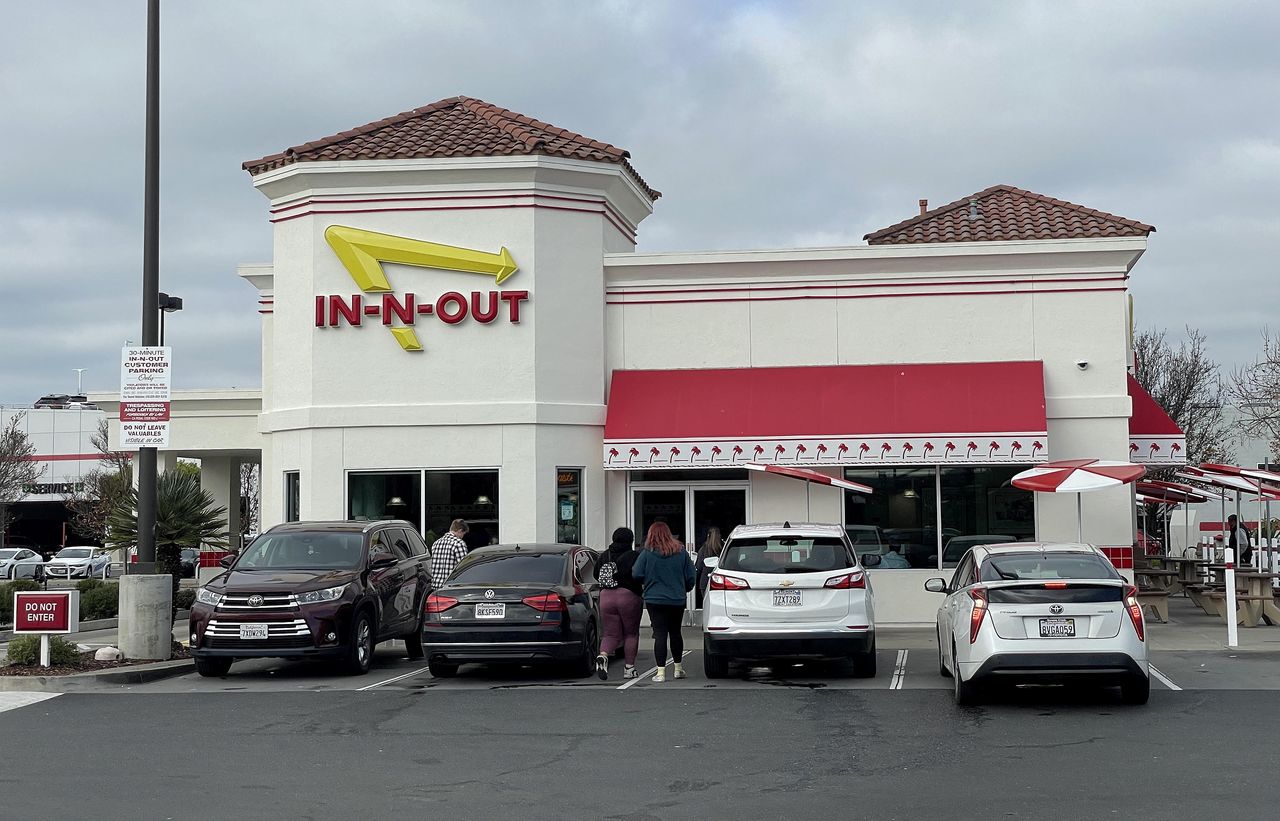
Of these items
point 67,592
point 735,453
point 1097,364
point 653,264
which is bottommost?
point 67,592

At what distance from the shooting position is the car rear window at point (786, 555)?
14766mm

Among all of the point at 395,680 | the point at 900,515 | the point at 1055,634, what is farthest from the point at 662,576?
the point at 900,515

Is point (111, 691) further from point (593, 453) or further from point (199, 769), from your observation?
point (593, 453)

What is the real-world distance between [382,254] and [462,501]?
14.0ft

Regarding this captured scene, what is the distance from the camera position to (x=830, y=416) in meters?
21.8

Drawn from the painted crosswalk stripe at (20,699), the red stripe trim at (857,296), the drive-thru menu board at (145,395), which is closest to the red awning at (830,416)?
the red stripe trim at (857,296)

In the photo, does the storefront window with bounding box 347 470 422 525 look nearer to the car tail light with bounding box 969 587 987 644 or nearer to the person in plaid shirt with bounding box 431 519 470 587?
the person in plaid shirt with bounding box 431 519 470 587

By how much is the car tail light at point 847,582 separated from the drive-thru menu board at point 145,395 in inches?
344

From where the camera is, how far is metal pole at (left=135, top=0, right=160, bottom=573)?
17391mm

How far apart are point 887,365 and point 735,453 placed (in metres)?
3.04

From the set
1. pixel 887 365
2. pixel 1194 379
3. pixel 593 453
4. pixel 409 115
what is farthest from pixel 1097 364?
pixel 1194 379

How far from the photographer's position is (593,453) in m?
22.6

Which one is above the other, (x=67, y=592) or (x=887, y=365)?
(x=887, y=365)

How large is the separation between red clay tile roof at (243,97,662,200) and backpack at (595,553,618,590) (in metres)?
8.90
